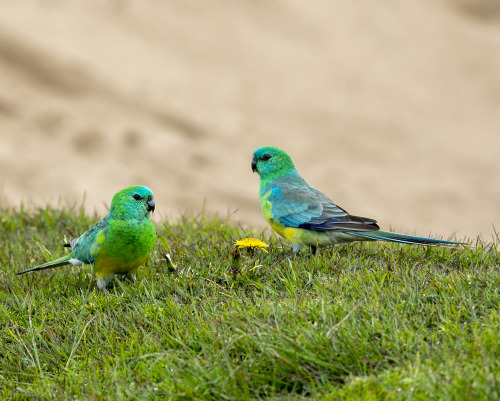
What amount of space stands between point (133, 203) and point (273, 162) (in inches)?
57.2

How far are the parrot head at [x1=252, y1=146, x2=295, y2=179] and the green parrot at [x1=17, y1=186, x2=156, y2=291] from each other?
1.22 metres

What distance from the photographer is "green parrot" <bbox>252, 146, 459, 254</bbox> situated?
5.06m

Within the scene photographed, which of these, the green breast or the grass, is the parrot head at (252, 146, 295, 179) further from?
the green breast

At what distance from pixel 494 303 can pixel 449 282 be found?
0.33m

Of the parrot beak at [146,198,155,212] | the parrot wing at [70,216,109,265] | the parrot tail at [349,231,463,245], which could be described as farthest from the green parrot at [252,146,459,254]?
the parrot wing at [70,216,109,265]

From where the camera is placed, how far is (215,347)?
3795mm

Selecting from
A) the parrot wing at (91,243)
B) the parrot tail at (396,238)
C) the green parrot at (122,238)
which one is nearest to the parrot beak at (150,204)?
the green parrot at (122,238)

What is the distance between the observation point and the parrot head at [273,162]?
19.2 ft

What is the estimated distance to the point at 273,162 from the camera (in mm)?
5859

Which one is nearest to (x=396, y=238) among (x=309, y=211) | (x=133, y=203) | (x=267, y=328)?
(x=309, y=211)

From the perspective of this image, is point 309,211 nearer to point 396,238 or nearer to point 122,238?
point 396,238

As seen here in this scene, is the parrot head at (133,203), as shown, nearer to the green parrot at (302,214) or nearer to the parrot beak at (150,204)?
the parrot beak at (150,204)

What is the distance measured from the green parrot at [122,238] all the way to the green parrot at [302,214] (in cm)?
111

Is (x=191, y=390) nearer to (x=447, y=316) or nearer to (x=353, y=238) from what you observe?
(x=447, y=316)
